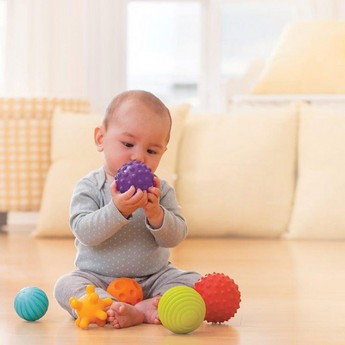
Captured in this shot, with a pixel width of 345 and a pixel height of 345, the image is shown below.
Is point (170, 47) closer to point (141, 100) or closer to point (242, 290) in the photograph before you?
point (242, 290)

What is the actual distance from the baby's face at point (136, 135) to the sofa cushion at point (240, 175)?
1706 millimetres

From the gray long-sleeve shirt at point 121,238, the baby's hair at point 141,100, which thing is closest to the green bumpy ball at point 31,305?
the gray long-sleeve shirt at point 121,238

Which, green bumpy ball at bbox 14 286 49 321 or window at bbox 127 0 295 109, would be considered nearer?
green bumpy ball at bbox 14 286 49 321

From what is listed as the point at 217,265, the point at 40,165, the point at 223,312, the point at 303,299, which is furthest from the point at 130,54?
the point at 223,312

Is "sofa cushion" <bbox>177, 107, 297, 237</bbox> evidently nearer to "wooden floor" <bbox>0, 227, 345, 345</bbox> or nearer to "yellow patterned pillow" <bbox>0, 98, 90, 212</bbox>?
"wooden floor" <bbox>0, 227, 345, 345</bbox>

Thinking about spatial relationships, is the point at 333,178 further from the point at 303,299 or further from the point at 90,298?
the point at 90,298

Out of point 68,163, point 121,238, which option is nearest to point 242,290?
point 121,238

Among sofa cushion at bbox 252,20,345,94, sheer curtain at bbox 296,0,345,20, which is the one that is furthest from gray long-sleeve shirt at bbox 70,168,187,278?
sheer curtain at bbox 296,0,345,20

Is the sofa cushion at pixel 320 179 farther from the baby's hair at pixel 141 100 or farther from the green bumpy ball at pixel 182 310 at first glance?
the green bumpy ball at pixel 182 310

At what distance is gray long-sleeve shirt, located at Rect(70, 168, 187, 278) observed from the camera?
1.69m

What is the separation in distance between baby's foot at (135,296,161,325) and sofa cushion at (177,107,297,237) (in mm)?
1731

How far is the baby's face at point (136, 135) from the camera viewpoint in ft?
5.51

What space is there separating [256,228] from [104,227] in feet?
5.92

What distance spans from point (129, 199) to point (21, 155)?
2.11 m
